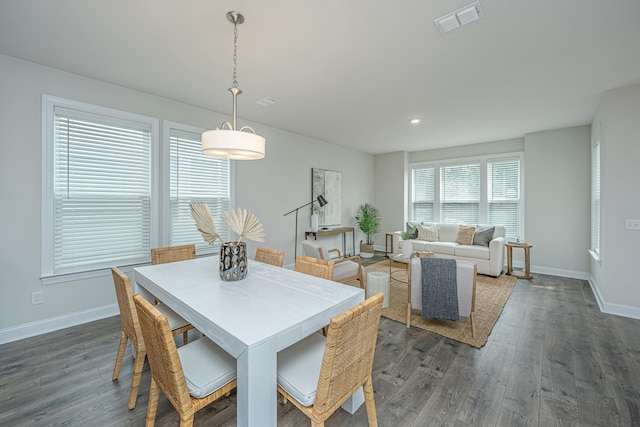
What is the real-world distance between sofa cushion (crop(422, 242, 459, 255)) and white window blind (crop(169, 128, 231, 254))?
4.00 metres

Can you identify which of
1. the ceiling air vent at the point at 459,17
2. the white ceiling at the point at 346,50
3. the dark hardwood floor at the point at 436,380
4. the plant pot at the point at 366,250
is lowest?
the dark hardwood floor at the point at 436,380

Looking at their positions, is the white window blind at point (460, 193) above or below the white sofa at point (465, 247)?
above

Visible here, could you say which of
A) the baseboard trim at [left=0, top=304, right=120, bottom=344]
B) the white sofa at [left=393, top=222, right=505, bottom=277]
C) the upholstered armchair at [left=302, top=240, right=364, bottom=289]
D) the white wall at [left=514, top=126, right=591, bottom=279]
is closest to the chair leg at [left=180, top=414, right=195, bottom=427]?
the upholstered armchair at [left=302, top=240, right=364, bottom=289]

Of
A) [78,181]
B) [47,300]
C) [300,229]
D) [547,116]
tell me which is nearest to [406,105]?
[547,116]

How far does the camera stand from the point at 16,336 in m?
2.52

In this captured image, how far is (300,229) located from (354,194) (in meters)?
2.09

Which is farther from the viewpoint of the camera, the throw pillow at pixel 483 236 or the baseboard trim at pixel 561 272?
the throw pillow at pixel 483 236

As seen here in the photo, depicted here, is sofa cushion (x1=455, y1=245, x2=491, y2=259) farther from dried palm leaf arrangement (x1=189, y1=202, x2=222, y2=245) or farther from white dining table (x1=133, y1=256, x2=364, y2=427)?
dried palm leaf arrangement (x1=189, y1=202, x2=222, y2=245)

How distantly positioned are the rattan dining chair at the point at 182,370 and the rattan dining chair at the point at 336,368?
31cm

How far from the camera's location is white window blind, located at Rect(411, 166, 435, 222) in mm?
6570

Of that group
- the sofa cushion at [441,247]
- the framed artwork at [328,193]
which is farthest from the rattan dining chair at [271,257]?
the sofa cushion at [441,247]

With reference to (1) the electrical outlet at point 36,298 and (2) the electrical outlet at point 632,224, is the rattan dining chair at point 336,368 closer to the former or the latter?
(1) the electrical outlet at point 36,298

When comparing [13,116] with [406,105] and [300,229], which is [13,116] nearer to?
[300,229]

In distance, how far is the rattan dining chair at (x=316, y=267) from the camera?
2.09 m
